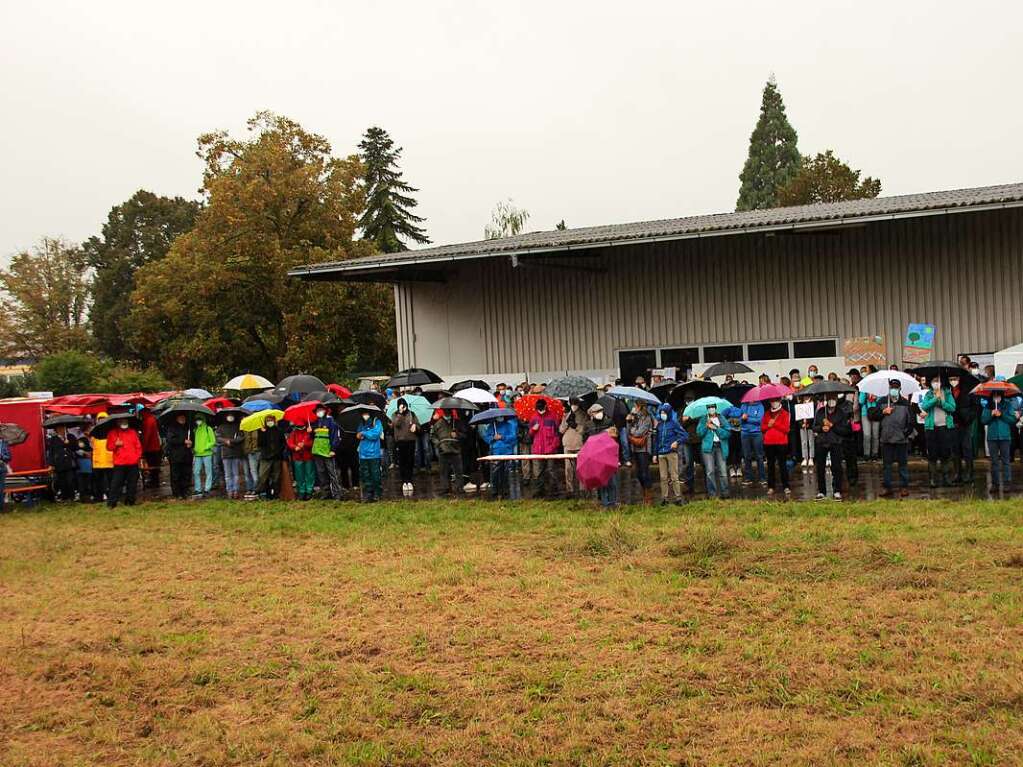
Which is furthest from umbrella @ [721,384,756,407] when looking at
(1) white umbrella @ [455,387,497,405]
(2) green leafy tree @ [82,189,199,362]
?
(2) green leafy tree @ [82,189,199,362]

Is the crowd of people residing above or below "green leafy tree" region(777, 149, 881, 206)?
below

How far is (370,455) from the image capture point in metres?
15.8

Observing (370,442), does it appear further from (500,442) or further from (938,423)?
(938,423)

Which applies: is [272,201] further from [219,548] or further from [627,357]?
[219,548]

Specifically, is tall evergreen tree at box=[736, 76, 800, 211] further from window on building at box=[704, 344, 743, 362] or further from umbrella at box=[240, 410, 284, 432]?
umbrella at box=[240, 410, 284, 432]

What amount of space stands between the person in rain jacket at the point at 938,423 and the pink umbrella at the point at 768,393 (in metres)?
1.91

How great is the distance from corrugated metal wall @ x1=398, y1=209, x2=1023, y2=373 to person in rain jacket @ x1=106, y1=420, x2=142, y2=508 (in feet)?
34.0

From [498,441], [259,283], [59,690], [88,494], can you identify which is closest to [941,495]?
[498,441]

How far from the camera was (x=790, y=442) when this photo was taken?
16.2 meters

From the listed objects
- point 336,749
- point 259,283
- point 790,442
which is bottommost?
point 336,749

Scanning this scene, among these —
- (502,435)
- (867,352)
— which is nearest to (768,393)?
(502,435)

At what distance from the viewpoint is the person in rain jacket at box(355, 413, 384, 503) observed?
15.8 m

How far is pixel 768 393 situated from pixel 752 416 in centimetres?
68

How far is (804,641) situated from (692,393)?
8770 mm
